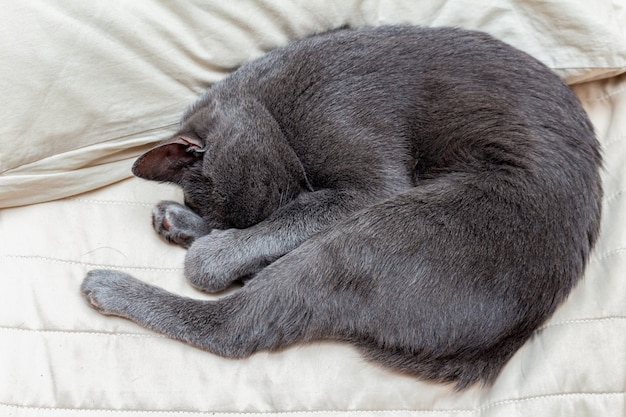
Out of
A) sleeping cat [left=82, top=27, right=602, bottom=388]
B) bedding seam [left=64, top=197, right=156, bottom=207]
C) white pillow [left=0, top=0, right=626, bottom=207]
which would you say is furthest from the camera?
bedding seam [left=64, top=197, right=156, bottom=207]

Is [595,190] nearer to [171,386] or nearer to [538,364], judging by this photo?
[538,364]

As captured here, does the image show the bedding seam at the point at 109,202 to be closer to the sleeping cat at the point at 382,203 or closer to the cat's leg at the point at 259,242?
the sleeping cat at the point at 382,203

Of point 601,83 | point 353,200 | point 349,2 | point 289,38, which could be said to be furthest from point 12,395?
point 601,83

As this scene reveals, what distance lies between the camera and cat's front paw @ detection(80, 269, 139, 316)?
1.43 meters

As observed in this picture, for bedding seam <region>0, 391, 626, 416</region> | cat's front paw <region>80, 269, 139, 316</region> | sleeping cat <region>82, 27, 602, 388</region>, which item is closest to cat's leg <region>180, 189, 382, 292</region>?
sleeping cat <region>82, 27, 602, 388</region>

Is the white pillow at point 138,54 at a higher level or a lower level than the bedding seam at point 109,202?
higher

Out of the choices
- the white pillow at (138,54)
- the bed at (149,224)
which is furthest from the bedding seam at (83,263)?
the white pillow at (138,54)

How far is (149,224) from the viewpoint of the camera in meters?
1.60

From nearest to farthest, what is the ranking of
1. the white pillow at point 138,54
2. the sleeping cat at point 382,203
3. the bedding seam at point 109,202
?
the sleeping cat at point 382,203
the white pillow at point 138,54
the bedding seam at point 109,202

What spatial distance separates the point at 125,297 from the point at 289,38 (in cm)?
78

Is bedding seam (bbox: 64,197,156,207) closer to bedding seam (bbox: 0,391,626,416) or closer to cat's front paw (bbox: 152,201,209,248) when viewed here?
cat's front paw (bbox: 152,201,209,248)

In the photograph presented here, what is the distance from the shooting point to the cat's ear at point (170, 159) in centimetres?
149

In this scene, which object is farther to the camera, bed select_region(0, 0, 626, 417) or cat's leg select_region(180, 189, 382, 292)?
cat's leg select_region(180, 189, 382, 292)

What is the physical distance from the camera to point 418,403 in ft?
4.70
